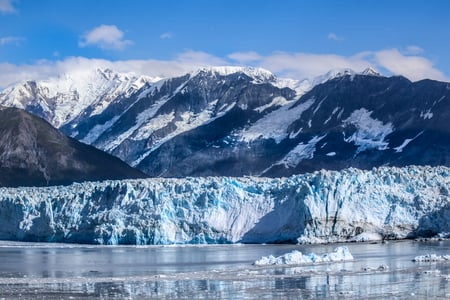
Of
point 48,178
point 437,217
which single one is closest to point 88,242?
point 437,217

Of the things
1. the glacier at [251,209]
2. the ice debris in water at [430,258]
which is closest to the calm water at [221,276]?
the ice debris in water at [430,258]

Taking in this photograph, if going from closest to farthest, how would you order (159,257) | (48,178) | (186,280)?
(186,280) < (159,257) < (48,178)

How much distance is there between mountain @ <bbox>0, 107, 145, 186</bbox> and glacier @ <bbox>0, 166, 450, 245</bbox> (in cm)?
9663

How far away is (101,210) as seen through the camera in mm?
71875

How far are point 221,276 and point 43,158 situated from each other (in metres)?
150

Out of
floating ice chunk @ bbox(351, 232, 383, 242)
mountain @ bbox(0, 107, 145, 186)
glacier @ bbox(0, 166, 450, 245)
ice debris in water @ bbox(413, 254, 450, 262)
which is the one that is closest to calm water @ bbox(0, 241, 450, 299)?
ice debris in water @ bbox(413, 254, 450, 262)

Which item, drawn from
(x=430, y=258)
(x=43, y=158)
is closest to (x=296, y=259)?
(x=430, y=258)

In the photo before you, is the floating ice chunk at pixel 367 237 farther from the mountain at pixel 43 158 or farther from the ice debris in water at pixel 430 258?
the mountain at pixel 43 158

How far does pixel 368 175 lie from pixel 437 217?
6066mm

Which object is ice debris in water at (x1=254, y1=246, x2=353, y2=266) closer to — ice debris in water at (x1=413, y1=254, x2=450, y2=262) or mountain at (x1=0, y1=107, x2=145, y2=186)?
ice debris in water at (x1=413, y1=254, x2=450, y2=262)

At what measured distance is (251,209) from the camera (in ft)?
220

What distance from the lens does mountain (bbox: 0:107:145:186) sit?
175600mm

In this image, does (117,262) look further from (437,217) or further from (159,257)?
(437,217)

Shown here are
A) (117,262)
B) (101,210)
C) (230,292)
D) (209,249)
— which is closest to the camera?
(230,292)
